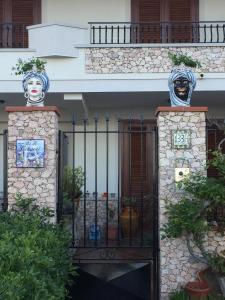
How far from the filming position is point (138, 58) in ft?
34.1

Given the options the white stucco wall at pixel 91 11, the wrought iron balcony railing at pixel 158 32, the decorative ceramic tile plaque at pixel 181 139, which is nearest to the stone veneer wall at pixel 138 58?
the wrought iron balcony railing at pixel 158 32

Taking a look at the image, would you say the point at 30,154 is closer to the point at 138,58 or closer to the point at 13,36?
the point at 138,58

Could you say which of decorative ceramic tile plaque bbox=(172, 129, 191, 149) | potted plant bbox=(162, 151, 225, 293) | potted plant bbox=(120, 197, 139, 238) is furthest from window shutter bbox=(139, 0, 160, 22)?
potted plant bbox=(162, 151, 225, 293)

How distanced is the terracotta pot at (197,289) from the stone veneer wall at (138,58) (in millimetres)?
5294

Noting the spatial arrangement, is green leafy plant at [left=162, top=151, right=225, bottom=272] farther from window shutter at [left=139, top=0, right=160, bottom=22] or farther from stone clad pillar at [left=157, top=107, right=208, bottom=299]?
window shutter at [left=139, top=0, right=160, bottom=22]

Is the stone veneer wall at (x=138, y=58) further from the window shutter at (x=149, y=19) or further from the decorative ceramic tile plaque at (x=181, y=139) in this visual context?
the decorative ceramic tile plaque at (x=181, y=139)

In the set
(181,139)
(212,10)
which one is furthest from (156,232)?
(212,10)

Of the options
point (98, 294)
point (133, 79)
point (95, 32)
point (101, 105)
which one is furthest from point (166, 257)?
point (95, 32)

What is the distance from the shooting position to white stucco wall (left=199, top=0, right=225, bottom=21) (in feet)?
38.0

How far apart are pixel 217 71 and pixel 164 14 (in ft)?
8.13

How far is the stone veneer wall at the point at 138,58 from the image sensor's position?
10.4 meters

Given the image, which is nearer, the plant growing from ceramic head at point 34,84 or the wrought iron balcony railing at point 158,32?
the plant growing from ceramic head at point 34,84

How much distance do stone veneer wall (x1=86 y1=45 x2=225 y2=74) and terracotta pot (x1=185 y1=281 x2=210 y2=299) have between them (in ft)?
17.4

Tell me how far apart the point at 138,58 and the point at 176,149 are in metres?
4.12
